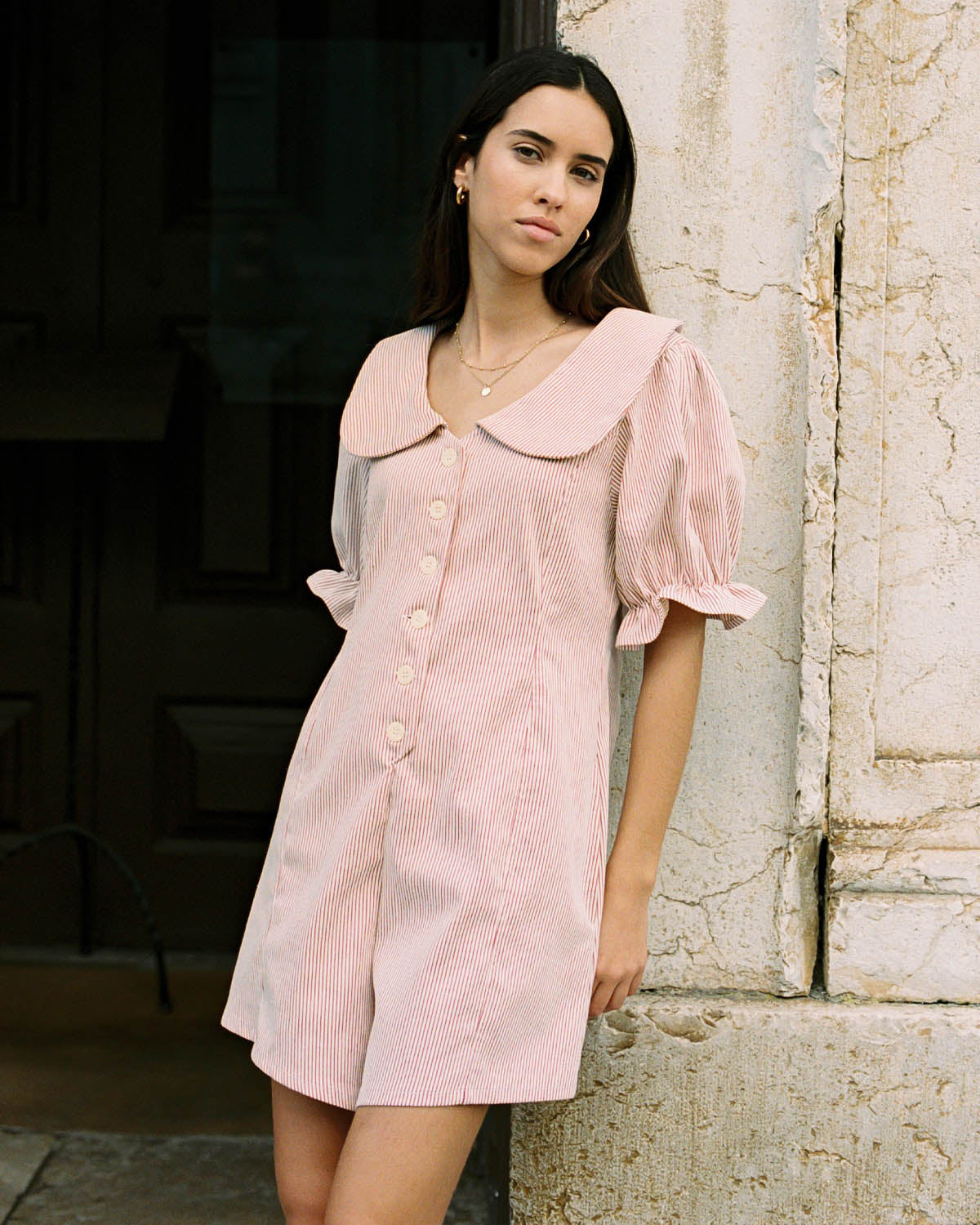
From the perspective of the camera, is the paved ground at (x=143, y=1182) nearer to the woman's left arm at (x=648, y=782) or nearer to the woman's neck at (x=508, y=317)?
the woman's left arm at (x=648, y=782)

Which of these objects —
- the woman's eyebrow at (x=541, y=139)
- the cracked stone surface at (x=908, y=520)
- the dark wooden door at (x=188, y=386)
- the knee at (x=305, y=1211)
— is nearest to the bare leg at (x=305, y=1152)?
the knee at (x=305, y=1211)

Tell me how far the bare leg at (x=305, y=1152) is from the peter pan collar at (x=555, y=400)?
31.5 inches

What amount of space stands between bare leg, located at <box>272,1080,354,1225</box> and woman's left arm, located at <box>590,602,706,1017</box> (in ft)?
1.14

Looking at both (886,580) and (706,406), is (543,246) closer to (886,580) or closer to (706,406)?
(706,406)

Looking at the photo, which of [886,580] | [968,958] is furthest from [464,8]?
[968,958]

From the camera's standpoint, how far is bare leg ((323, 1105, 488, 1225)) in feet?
4.91

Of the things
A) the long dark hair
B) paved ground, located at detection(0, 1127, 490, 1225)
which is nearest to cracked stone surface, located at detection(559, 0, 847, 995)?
the long dark hair

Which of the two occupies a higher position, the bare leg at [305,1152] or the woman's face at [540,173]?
the woman's face at [540,173]

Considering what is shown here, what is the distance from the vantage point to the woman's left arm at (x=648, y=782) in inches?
65.8

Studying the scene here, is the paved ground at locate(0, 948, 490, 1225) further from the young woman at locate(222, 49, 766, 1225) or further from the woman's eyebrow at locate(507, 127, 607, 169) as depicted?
the woman's eyebrow at locate(507, 127, 607, 169)

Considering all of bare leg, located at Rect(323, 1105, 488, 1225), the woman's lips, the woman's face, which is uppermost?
the woman's face

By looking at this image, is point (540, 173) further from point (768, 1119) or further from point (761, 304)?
point (768, 1119)

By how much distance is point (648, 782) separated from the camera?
1675mm

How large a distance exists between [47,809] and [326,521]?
1.06 m
